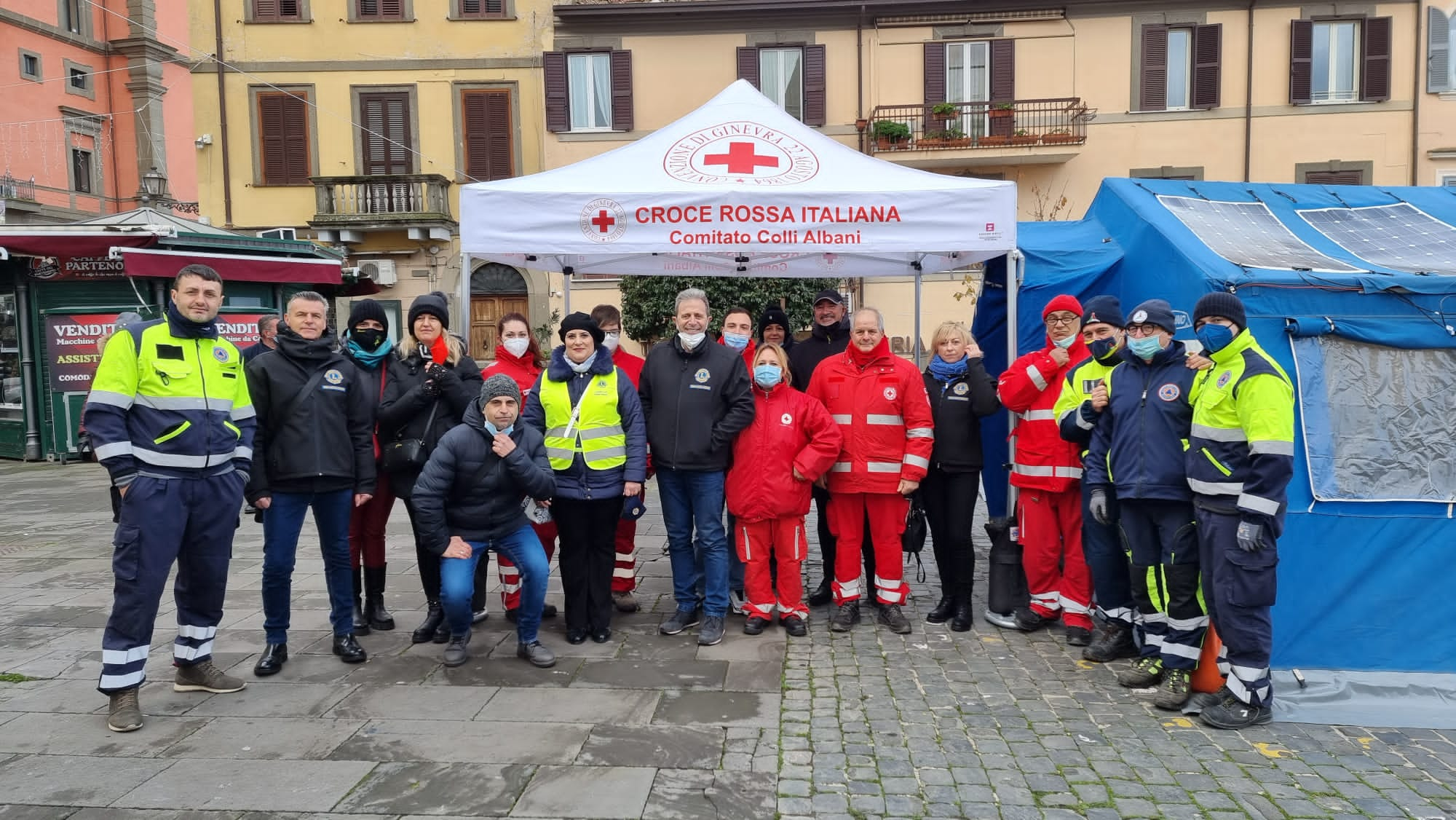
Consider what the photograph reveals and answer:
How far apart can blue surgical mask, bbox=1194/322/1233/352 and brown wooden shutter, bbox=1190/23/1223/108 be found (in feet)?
65.0

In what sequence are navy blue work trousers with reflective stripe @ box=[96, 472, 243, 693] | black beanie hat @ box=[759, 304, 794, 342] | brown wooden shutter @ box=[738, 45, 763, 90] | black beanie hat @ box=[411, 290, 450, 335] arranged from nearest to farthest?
1. navy blue work trousers with reflective stripe @ box=[96, 472, 243, 693]
2. black beanie hat @ box=[411, 290, 450, 335]
3. black beanie hat @ box=[759, 304, 794, 342]
4. brown wooden shutter @ box=[738, 45, 763, 90]

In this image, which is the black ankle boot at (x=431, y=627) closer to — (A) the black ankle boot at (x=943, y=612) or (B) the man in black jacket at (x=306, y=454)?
(B) the man in black jacket at (x=306, y=454)

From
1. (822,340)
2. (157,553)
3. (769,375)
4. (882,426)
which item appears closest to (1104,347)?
(882,426)

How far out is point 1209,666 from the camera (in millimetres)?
4383

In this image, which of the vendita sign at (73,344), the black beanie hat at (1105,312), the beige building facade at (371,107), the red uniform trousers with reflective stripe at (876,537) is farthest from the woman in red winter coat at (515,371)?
the beige building facade at (371,107)

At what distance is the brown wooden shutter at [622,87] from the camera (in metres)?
21.2

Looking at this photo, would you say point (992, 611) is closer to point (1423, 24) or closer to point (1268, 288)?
point (1268, 288)

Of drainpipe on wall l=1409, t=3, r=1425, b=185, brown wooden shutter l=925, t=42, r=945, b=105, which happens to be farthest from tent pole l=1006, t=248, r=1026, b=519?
drainpipe on wall l=1409, t=3, r=1425, b=185

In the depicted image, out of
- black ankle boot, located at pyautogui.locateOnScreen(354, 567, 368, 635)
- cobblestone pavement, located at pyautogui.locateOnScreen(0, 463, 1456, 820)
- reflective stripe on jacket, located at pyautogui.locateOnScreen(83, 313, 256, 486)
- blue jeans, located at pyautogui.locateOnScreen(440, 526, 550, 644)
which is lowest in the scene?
cobblestone pavement, located at pyautogui.locateOnScreen(0, 463, 1456, 820)

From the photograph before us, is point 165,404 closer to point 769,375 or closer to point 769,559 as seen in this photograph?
point 769,375

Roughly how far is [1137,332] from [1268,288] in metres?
0.70

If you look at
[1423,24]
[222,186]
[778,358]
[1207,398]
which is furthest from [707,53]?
[1207,398]

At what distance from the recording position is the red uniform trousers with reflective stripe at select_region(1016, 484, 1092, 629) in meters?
5.20

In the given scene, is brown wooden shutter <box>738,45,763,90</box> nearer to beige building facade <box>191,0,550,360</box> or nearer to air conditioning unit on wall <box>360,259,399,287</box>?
beige building facade <box>191,0,550,360</box>
